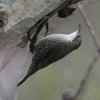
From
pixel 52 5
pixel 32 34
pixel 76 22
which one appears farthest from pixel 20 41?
pixel 76 22

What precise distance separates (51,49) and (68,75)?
4.47ft

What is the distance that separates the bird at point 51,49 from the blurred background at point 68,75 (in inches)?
46.9

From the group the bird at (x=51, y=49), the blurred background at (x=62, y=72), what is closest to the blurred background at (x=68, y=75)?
the blurred background at (x=62, y=72)

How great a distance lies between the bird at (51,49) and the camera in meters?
3.40

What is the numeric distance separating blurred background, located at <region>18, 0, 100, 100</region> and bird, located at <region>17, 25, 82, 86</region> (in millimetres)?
1192

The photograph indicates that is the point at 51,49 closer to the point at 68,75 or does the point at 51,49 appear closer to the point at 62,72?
the point at 68,75

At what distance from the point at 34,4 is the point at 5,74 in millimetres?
472

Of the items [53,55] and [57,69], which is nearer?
[53,55]

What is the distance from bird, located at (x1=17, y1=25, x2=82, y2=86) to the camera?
3.40m

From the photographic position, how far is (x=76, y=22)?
4930mm

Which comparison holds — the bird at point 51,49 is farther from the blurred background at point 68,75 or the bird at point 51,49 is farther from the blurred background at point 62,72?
the blurred background at point 68,75

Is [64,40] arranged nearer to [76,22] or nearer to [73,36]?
[73,36]

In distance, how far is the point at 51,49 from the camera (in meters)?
3.43

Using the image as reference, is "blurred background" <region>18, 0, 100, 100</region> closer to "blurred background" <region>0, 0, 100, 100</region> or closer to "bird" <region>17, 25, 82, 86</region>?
"blurred background" <region>0, 0, 100, 100</region>
